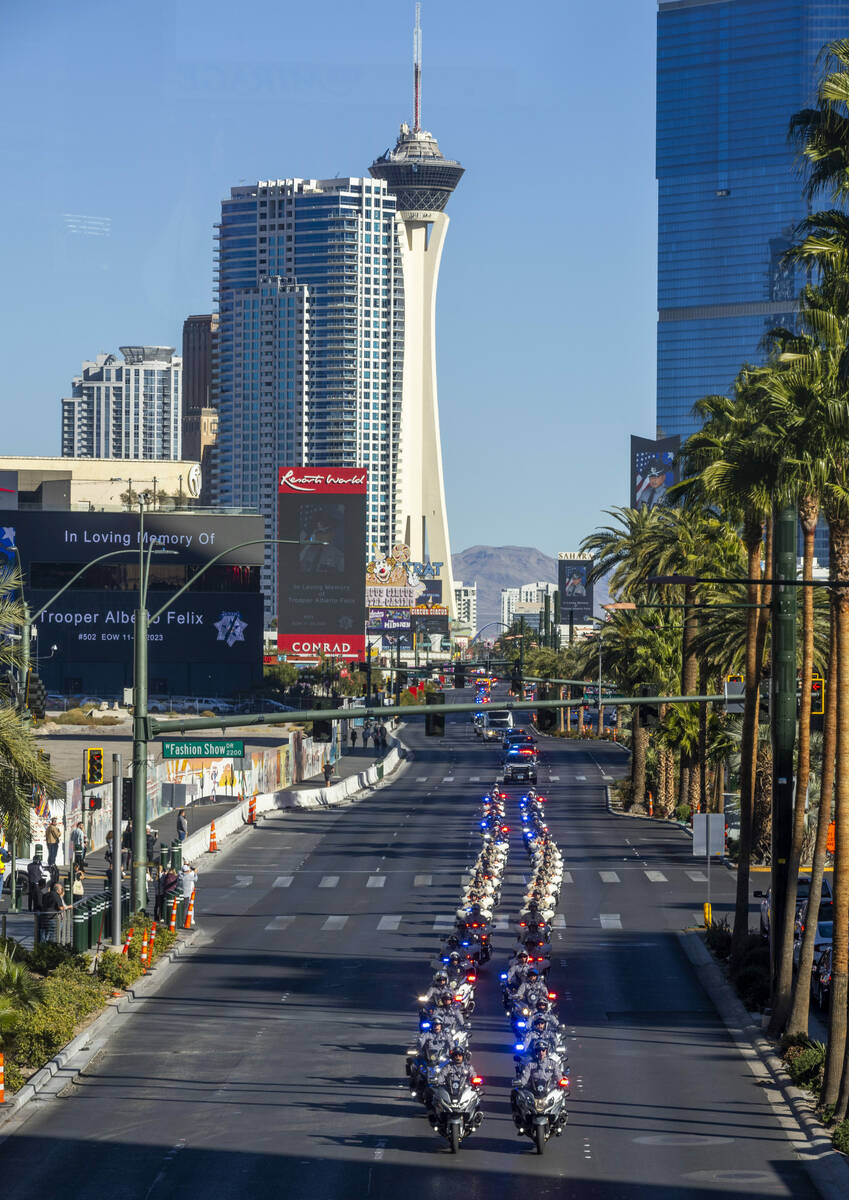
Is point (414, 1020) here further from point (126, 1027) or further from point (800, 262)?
point (800, 262)

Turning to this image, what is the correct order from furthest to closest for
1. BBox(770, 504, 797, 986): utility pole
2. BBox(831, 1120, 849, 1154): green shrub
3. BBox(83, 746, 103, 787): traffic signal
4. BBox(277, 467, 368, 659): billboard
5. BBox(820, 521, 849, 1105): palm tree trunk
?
BBox(277, 467, 368, 659): billboard → BBox(83, 746, 103, 787): traffic signal → BBox(770, 504, 797, 986): utility pole → BBox(820, 521, 849, 1105): palm tree trunk → BBox(831, 1120, 849, 1154): green shrub

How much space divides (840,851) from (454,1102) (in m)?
7.62

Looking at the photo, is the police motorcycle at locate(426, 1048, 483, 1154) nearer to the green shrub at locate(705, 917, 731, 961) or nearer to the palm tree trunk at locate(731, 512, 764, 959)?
the palm tree trunk at locate(731, 512, 764, 959)

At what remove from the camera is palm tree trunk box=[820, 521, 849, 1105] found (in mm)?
24297

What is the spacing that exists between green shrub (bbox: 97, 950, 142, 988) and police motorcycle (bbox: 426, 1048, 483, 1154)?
43.4 feet

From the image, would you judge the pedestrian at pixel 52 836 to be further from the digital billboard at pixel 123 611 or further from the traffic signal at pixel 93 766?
the digital billboard at pixel 123 611

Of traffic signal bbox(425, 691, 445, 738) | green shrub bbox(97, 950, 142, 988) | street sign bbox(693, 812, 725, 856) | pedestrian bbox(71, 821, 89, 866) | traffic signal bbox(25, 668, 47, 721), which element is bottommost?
green shrub bbox(97, 950, 142, 988)

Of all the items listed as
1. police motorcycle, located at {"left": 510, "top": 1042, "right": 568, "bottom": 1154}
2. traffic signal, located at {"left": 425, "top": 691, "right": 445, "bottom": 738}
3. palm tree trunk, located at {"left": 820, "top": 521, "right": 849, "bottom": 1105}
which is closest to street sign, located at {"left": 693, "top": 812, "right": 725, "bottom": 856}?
traffic signal, located at {"left": 425, "top": 691, "right": 445, "bottom": 738}

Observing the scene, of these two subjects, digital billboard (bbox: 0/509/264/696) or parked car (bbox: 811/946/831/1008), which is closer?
parked car (bbox: 811/946/831/1008)

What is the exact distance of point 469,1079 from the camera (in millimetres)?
21234

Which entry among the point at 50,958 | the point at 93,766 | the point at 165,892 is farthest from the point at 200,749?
the point at 50,958

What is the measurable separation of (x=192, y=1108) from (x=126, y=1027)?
6666mm

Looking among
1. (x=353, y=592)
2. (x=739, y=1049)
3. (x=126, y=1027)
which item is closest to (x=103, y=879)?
(x=126, y=1027)

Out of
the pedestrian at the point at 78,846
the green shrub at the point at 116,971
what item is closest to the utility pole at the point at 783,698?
the green shrub at the point at 116,971
